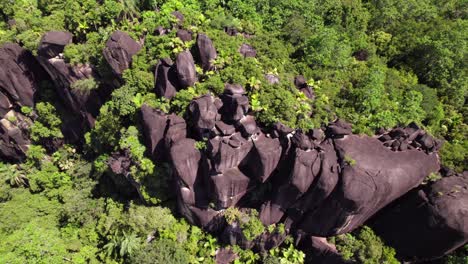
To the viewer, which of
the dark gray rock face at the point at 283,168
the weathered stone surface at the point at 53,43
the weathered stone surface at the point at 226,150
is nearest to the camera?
the weathered stone surface at the point at 226,150

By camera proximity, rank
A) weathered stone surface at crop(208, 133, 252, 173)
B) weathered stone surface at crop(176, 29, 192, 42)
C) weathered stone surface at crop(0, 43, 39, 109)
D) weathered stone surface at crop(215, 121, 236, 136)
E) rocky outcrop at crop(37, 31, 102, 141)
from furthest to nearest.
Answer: weathered stone surface at crop(0, 43, 39, 109) < rocky outcrop at crop(37, 31, 102, 141) < weathered stone surface at crop(176, 29, 192, 42) < weathered stone surface at crop(215, 121, 236, 136) < weathered stone surface at crop(208, 133, 252, 173)

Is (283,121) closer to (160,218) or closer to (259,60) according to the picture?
(259,60)

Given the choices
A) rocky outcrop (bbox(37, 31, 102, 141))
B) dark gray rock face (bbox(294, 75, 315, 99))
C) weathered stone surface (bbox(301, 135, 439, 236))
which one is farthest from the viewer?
rocky outcrop (bbox(37, 31, 102, 141))

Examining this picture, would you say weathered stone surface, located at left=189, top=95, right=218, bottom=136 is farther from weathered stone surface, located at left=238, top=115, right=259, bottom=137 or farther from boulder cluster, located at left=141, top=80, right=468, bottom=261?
weathered stone surface, located at left=238, top=115, right=259, bottom=137

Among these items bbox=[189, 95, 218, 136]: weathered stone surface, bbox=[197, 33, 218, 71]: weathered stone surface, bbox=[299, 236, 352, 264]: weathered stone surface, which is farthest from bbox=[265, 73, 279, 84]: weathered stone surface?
bbox=[299, 236, 352, 264]: weathered stone surface

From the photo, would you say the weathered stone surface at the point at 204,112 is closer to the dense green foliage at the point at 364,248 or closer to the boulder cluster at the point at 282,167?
the boulder cluster at the point at 282,167

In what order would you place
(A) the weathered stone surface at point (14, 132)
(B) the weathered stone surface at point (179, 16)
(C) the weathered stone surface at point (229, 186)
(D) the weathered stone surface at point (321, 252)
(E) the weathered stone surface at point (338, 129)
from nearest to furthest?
(C) the weathered stone surface at point (229, 186), (E) the weathered stone surface at point (338, 129), (D) the weathered stone surface at point (321, 252), (B) the weathered stone surface at point (179, 16), (A) the weathered stone surface at point (14, 132)

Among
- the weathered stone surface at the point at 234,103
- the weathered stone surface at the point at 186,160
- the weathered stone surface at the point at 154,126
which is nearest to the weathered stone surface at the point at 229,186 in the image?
the weathered stone surface at the point at 186,160
